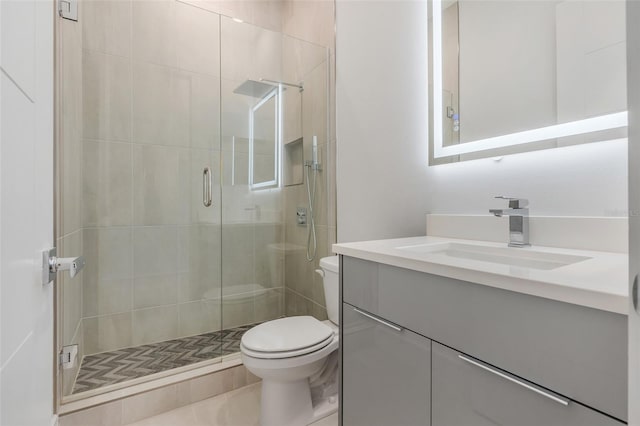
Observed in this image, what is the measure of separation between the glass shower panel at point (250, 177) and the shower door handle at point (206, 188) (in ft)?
0.29

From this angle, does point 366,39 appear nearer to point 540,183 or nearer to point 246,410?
point 540,183

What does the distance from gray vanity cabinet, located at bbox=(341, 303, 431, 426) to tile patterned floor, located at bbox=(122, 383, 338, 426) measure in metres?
0.53

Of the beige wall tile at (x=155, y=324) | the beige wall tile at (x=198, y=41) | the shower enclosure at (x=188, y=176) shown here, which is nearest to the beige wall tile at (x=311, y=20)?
the shower enclosure at (x=188, y=176)

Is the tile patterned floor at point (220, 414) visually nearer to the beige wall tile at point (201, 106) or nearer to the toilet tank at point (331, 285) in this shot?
the toilet tank at point (331, 285)

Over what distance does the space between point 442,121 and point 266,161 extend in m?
1.11

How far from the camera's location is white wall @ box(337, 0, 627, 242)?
41.0 inches

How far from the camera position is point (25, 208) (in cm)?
53

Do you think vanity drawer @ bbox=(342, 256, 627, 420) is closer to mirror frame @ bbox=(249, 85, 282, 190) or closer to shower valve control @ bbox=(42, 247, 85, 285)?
shower valve control @ bbox=(42, 247, 85, 285)

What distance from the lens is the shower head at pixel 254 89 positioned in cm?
208

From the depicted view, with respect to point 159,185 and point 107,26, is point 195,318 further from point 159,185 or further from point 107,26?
point 107,26

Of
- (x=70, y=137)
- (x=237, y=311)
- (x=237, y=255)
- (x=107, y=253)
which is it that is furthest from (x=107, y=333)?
(x=70, y=137)

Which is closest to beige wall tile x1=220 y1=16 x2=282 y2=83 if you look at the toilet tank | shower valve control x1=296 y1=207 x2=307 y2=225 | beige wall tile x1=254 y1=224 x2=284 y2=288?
shower valve control x1=296 y1=207 x2=307 y2=225

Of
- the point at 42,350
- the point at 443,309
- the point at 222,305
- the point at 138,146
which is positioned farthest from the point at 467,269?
the point at 138,146

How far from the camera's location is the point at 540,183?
1.14m
